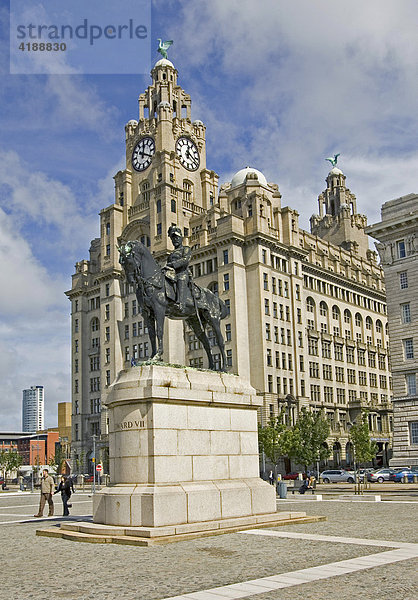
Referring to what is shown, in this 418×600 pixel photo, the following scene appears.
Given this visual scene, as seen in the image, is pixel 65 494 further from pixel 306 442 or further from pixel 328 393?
pixel 328 393

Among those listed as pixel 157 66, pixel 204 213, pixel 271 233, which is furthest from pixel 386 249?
pixel 157 66

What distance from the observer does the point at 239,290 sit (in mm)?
83688

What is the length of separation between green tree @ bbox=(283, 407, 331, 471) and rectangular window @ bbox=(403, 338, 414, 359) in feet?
45.1

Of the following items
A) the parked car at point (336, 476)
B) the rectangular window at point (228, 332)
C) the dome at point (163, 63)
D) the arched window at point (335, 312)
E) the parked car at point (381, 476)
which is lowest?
the parked car at point (336, 476)

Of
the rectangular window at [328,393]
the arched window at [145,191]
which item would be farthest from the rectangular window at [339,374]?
the arched window at [145,191]

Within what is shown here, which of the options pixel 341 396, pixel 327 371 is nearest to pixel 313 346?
pixel 327 371

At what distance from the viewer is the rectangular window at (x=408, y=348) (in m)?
63.0

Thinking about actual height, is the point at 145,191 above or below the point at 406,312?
above

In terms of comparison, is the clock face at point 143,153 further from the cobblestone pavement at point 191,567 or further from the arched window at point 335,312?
the cobblestone pavement at point 191,567

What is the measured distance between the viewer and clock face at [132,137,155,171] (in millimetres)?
100875

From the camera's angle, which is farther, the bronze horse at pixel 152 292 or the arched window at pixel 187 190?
the arched window at pixel 187 190

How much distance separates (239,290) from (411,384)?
2776 cm

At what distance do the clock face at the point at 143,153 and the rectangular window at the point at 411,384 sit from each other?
5485 centimetres

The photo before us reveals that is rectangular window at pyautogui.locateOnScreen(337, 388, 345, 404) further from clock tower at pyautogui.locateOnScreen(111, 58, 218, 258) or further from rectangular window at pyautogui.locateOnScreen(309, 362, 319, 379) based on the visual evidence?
clock tower at pyautogui.locateOnScreen(111, 58, 218, 258)
